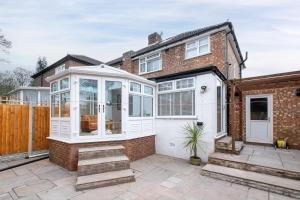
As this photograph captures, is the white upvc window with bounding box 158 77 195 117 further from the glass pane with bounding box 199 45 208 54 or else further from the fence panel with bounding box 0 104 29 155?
the fence panel with bounding box 0 104 29 155

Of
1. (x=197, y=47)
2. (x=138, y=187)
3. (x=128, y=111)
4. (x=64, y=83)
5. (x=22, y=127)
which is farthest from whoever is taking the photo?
(x=197, y=47)

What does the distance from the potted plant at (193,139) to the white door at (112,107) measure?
267 cm

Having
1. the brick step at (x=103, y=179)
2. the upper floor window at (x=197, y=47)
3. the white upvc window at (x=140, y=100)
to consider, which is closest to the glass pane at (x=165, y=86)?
the white upvc window at (x=140, y=100)

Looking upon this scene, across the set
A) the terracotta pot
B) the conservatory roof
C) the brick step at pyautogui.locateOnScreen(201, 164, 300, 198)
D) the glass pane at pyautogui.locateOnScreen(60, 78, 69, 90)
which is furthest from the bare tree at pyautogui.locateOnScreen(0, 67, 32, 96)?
the brick step at pyautogui.locateOnScreen(201, 164, 300, 198)

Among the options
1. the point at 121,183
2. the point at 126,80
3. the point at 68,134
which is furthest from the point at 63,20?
the point at 121,183

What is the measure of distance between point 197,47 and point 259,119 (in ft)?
16.5

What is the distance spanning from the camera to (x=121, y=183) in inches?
180

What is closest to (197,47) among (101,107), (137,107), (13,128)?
(137,107)

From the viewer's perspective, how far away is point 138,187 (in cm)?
435

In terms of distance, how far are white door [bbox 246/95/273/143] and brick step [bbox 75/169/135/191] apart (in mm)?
6386

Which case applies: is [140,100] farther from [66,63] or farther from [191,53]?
[66,63]

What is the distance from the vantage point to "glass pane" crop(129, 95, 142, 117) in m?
6.72

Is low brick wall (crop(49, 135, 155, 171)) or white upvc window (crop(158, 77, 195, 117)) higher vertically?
white upvc window (crop(158, 77, 195, 117))

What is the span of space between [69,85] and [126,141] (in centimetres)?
286
